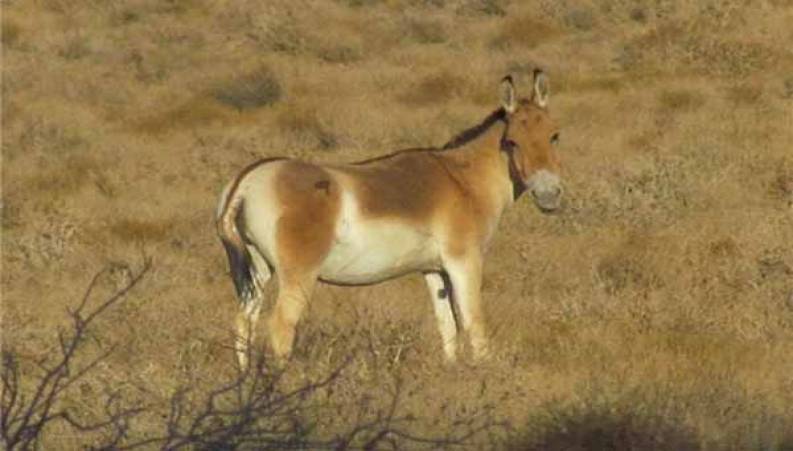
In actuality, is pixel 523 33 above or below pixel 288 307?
below

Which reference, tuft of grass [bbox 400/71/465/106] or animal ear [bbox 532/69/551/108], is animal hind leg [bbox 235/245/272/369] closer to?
animal ear [bbox 532/69/551/108]

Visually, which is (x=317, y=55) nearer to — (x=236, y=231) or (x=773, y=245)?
(x=773, y=245)

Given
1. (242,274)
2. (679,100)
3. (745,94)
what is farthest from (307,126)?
(242,274)

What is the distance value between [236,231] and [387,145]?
1023 cm

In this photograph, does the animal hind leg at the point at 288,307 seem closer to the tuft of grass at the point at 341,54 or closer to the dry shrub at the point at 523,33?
the tuft of grass at the point at 341,54

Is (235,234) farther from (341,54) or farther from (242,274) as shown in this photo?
(341,54)

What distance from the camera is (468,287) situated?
9.03m

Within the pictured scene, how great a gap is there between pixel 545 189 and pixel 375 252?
3.58ft

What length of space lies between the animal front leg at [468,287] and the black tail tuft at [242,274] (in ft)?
3.48

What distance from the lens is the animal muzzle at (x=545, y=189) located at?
9.13m

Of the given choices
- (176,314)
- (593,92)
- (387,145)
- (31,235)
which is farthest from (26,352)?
(593,92)

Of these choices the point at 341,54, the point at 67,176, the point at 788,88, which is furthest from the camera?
the point at 341,54

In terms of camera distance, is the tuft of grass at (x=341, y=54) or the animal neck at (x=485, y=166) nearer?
the animal neck at (x=485, y=166)

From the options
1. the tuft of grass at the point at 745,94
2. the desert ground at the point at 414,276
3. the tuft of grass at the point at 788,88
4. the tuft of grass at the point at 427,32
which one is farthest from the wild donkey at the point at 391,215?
the tuft of grass at the point at 427,32
